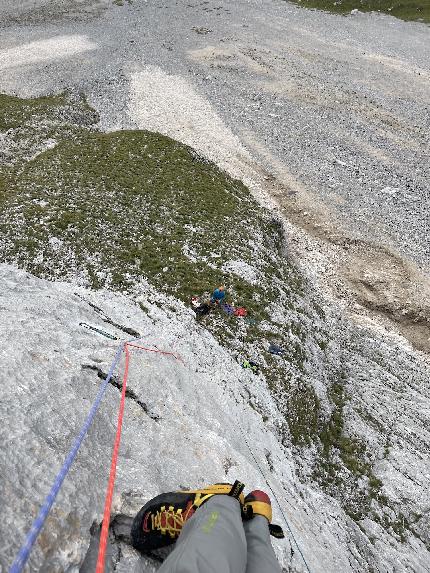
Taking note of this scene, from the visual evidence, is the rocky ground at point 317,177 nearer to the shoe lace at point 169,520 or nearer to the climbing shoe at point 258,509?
the shoe lace at point 169,520

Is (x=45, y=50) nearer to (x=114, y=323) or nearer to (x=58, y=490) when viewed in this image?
(x=114, y=323)

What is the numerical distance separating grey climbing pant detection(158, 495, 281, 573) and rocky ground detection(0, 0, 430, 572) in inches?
78.8

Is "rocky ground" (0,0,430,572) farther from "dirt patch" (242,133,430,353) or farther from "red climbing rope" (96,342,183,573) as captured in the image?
"red climbing rope" (96,342,183,573)

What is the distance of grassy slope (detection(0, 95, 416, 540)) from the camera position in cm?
1788

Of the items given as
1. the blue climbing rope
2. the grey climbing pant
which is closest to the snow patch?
the blue climbing rope

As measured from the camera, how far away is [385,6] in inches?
3327

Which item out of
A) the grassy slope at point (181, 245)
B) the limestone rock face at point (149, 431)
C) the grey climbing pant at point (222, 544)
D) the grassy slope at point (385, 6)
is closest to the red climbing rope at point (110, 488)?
the limestone rock face at point (149, 431)

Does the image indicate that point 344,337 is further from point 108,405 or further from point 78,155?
point 78,155

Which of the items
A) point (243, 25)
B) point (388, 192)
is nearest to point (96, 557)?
point (388, 192)

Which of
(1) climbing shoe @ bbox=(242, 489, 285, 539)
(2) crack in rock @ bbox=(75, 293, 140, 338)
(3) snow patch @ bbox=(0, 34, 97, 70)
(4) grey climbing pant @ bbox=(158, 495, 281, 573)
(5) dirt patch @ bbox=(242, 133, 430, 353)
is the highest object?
(4) grey climbing pant @ bbox=(158, 495, 281, 573)

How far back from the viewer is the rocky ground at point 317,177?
14781 millimetres

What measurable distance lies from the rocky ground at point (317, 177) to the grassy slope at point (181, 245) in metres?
0.20

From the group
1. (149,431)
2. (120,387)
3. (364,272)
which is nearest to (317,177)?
(364,272)

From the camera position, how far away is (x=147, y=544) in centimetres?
701
